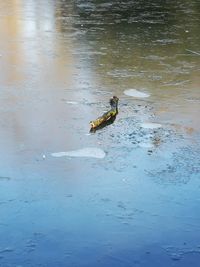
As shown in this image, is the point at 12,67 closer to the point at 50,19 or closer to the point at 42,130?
the point at 42,130

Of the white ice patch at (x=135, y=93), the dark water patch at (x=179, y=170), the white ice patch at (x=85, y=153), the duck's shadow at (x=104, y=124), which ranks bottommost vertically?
the white ice patch at (x=135, y=93)

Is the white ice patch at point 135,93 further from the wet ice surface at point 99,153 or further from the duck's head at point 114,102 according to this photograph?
the duck's head at point 114,102

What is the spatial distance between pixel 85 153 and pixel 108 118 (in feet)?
3.63

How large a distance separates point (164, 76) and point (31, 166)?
3.76m

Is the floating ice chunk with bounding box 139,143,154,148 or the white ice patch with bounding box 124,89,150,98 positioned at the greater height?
the floating ice chunk with bounding box 139,143,154,148

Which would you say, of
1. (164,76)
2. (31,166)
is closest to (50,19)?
(164,76)

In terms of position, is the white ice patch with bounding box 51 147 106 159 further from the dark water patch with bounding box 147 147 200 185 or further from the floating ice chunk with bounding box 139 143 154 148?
the dark water patch with bounding box 147 147 200 185

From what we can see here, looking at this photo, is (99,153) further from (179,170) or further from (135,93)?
(135,93)

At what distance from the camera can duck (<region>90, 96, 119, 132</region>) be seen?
21.3 ft

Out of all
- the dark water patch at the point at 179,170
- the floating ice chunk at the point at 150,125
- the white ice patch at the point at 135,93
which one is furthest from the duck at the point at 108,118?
the dark water patch at the point at 179,170

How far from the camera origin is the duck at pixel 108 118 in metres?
6.48

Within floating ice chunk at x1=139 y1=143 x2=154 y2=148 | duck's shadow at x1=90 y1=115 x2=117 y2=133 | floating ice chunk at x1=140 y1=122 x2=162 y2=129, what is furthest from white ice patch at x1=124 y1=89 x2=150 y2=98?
floating ice chunk at x1=139 y1=143 x2=154 y2=148

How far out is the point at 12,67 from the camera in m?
9.12

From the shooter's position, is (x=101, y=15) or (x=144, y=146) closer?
(x=144, y=146)
